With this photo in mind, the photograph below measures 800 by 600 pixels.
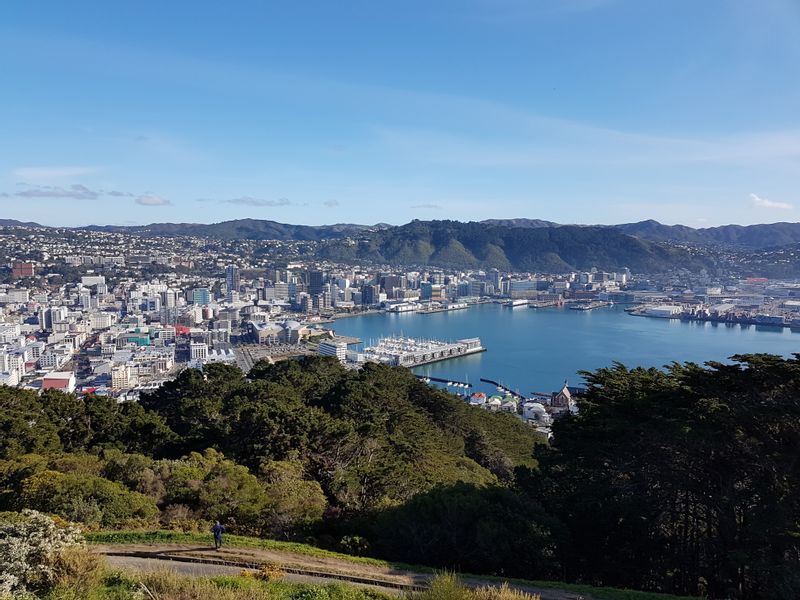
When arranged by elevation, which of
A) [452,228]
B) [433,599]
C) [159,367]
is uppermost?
[452,228]

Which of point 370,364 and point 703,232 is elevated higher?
point 703,232

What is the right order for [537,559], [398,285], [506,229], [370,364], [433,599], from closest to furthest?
[433,599] < [537,559] < [370,364] < [398,285] < [506,229]

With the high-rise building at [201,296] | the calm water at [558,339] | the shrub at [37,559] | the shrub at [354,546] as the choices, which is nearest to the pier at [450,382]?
the calm water at [558,339]

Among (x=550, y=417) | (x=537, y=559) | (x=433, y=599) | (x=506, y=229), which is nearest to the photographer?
(x=433, y=599)

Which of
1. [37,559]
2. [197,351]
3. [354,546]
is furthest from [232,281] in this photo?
[37,559]

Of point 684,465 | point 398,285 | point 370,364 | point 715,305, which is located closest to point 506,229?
point 398,285

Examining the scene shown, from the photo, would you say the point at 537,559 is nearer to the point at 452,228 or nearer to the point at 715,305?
the point at 715,305

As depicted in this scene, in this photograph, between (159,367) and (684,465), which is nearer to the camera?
(684,465)

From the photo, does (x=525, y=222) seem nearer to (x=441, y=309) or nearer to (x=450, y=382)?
(x=441, y=309)
